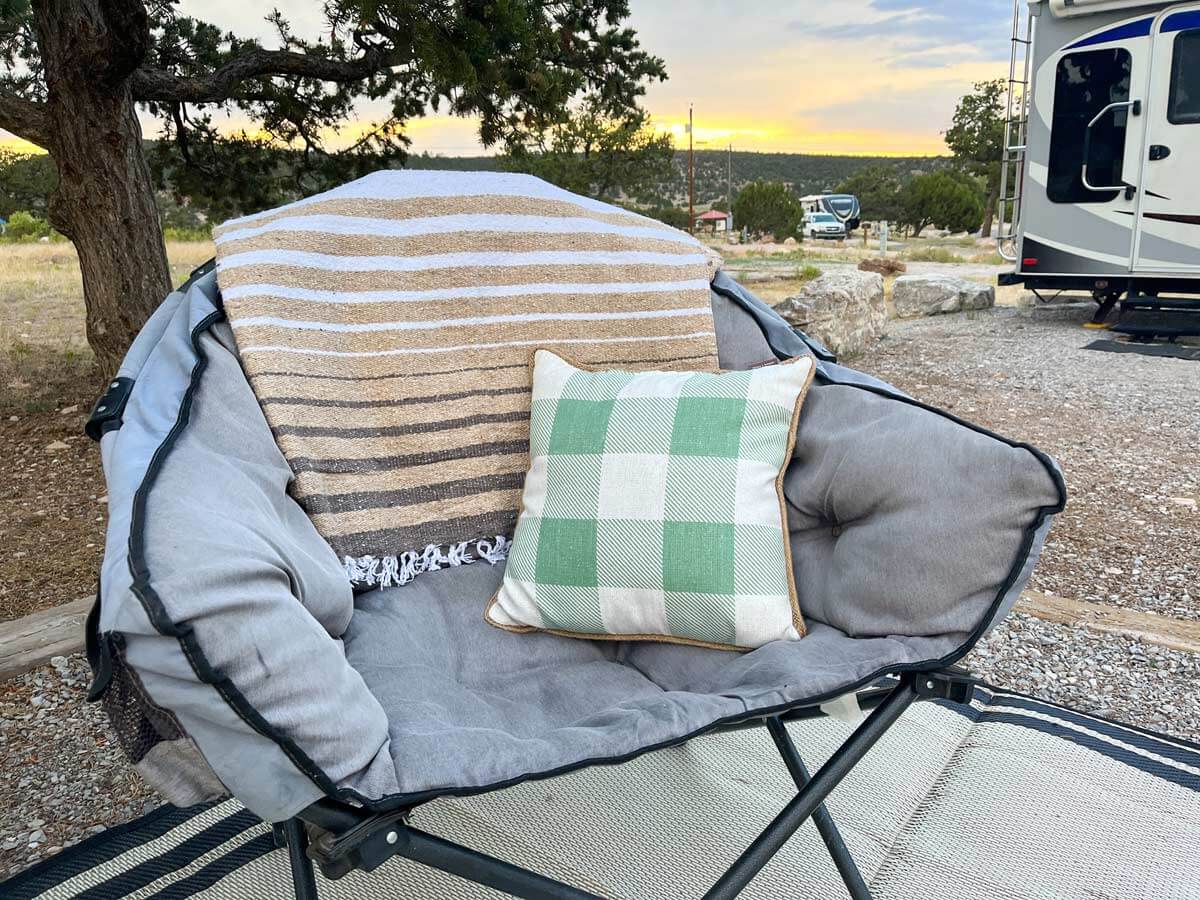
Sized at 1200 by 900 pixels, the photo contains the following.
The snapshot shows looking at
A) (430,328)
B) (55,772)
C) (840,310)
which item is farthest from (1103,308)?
(55,772)

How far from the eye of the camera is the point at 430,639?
134cm

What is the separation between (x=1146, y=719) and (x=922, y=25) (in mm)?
15918

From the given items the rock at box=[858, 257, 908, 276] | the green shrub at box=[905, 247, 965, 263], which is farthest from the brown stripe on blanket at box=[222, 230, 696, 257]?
the green shrub at box=[905, 247, 965, 263]

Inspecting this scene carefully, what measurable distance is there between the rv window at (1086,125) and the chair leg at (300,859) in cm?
621

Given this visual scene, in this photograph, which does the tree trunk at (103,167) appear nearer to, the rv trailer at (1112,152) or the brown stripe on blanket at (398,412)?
the brown stripe on blanket at (398,412)

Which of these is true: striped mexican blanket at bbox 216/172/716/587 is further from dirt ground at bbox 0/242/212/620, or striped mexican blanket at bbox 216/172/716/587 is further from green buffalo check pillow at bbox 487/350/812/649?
dirt ground at bbox 0/242/212/620

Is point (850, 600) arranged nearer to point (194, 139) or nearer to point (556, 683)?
point (556, 683)

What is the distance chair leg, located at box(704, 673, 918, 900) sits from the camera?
98 centimetres

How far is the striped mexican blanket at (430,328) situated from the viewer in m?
1.45

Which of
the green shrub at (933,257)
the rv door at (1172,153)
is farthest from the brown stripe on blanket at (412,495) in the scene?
the green shrub at (933,257)

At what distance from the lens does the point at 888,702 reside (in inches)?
44.3

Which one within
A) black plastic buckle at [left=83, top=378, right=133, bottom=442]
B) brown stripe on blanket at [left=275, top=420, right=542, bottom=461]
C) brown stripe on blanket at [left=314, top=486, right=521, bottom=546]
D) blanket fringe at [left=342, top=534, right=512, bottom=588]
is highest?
black plastic buckle at [left=83, top=378, right=133, bottom=442]

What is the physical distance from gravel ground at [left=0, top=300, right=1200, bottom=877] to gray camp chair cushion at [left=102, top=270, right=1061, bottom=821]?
2.42 ft

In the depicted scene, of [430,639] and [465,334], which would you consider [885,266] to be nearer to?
[465,334]
